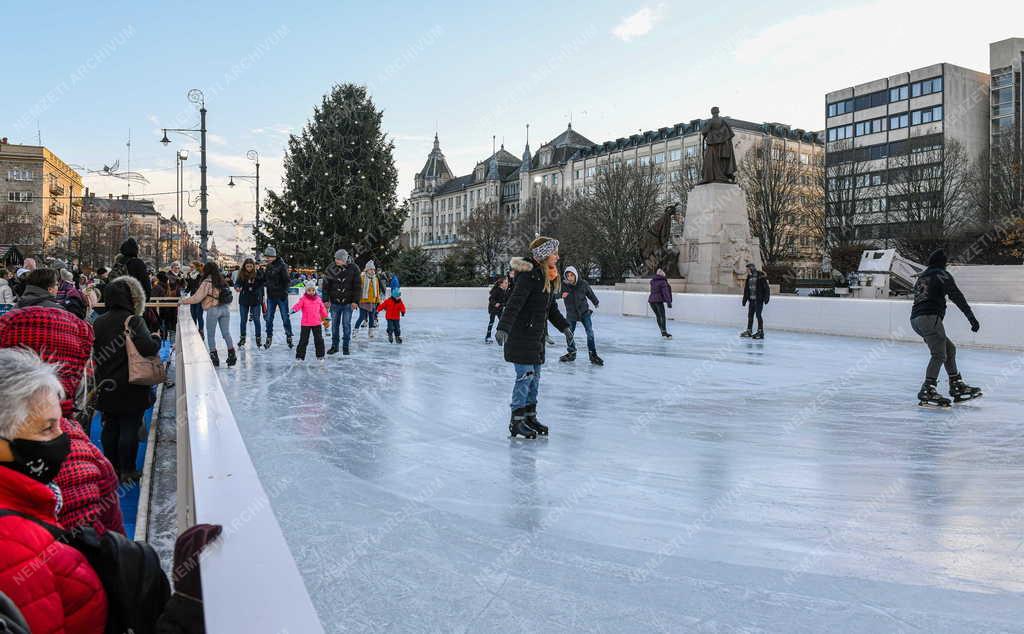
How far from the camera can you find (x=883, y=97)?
66.8m

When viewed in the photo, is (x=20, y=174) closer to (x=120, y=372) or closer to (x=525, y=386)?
(x=120, y=372)

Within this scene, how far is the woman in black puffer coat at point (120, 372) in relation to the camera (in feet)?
17.6

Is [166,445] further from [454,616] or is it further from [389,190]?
[389,190]

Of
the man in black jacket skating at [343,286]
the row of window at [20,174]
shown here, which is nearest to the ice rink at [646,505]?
the man in black jacket skating at [343,286]

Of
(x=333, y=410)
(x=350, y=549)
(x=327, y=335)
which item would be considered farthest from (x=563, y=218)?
(x=350, y=549)

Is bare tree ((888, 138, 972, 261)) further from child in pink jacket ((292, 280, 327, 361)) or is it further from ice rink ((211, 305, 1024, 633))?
child in pink jacket ((292, 280, 327, 361))

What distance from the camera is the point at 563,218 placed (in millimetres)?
52594

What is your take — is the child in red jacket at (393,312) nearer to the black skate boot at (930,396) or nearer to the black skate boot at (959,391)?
the black skate boot at (930,396)

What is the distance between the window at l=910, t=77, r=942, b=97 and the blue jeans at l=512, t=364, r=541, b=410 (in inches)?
2700

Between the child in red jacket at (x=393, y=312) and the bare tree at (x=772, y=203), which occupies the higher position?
the bare tree at (x=772, y=203)

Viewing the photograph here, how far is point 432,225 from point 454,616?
4943 inches

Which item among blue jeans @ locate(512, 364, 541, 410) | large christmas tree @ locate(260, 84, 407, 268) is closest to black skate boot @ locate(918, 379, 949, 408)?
blue jeans @ locate(512, 364, 541, 410)

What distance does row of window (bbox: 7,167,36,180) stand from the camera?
7438 cm

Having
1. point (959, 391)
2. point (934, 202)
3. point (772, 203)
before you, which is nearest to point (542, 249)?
point (959, 391)
